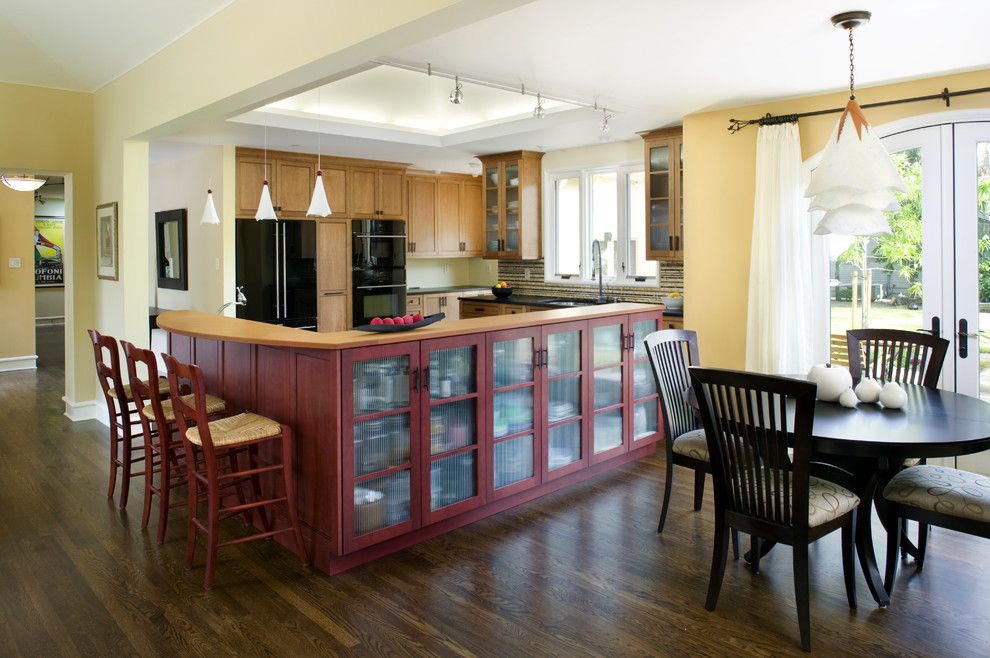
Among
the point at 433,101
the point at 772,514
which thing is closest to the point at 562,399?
the point at 772,514

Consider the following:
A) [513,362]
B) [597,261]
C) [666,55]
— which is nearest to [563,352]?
[513,362]

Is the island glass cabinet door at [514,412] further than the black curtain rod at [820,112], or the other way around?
the black curtain rod at [820,112]

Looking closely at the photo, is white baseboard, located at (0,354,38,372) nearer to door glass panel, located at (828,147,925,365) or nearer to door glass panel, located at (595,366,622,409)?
door glass panel, located at (595,366,622,409)

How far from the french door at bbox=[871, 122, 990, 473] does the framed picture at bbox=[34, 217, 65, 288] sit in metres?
13.1

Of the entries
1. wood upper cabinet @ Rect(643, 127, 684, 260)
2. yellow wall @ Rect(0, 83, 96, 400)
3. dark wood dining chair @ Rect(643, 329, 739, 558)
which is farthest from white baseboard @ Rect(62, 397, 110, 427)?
wood upper cabinet @ Rect(643, 127, 684, 260)

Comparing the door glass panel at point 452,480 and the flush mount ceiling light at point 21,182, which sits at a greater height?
the flush mount ceiling light at point 21,182

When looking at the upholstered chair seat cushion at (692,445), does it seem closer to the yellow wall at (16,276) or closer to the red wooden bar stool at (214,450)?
the red wooden bar stool at (214,450)

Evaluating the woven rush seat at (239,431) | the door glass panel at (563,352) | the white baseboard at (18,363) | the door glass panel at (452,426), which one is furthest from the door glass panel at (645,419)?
the white baseboard at (18,363)

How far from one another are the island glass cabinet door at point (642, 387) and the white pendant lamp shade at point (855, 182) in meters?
1.72

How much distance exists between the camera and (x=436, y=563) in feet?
10.5

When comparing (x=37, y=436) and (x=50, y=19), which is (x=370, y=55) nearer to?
(x=50, y=19)

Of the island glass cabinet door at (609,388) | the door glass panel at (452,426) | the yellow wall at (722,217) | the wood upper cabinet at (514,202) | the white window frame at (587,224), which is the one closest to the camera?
the door glass panel at (452,426)

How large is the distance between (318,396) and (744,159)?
11.5 feet

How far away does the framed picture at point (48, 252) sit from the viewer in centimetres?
1259
